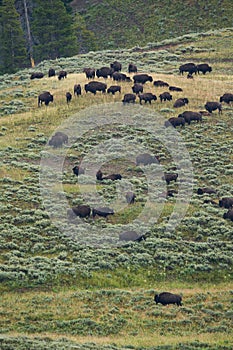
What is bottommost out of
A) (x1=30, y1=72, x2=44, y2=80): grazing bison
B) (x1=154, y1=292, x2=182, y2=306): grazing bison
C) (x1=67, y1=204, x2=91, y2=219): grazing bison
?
(x1=154, y1=292, x2=182, y2=306): grazing bison

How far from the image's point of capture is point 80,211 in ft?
105

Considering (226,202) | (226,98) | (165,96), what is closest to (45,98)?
(165,96)

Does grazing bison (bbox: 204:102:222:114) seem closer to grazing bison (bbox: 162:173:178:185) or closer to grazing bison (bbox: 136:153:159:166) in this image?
grazing bison (bbox: 136:153:159:166)

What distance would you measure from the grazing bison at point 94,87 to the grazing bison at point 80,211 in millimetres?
16852

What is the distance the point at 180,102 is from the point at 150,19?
146ft

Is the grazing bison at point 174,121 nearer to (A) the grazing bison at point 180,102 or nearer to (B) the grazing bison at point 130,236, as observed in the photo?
(A) the grazing bison at point 180,102

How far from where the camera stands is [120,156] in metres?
40.2

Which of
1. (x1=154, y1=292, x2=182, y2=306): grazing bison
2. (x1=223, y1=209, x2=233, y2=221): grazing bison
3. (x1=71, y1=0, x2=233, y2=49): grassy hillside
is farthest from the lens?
(x1=71, y1=0, x2=233, y2=49): grassy hillside

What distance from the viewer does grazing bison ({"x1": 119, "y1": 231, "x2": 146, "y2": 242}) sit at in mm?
30422

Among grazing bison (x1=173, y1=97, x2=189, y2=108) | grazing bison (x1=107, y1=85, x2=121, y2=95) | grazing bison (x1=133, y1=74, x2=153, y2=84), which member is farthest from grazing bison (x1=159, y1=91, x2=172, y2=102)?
grazing bison (x1=133, y1=74, x2=153, y2=84)

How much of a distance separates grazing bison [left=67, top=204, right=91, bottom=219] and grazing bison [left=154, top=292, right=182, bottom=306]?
731cm

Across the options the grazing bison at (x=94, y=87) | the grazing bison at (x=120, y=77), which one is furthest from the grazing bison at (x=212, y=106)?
the grazing bison at (x=120, y=77)

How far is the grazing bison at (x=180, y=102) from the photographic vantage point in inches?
1799

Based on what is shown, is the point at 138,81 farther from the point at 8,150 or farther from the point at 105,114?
the point at 8,150
